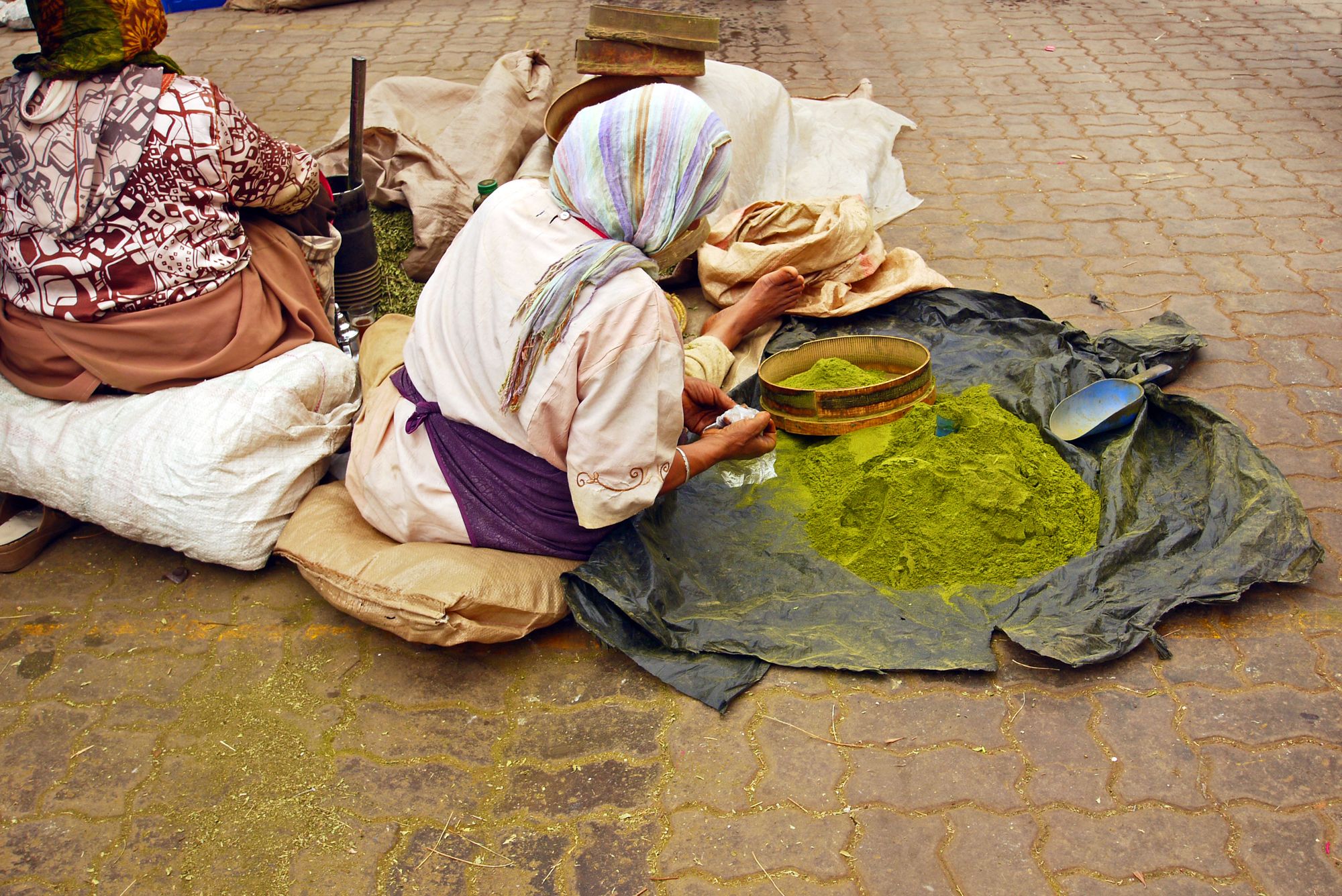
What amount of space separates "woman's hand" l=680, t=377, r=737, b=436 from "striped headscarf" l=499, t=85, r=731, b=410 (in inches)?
27.7

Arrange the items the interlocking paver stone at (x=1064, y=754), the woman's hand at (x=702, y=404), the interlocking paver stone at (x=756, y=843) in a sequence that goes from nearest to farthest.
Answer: the interlocking paver stone at (x=756, y=843) → the interlocking paver stone at (x=1064, y=754) → the woman's hand at (x=702, y=404)

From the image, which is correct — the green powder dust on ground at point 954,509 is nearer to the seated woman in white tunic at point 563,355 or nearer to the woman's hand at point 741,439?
the woman's hand at point 741,439

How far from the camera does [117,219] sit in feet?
8.96

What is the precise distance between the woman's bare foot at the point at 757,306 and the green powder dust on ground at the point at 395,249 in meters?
1.16

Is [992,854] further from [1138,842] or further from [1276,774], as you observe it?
[1276,774]

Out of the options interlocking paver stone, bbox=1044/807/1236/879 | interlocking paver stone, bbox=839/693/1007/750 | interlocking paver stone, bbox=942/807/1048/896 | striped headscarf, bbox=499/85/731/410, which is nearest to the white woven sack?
striped headscarf, bbox=499/85/731/410

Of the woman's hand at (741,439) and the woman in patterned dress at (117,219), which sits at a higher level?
the woman in patterned dress at (117,219)

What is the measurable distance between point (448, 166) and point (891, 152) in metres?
2.33

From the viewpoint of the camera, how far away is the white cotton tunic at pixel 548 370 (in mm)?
2242

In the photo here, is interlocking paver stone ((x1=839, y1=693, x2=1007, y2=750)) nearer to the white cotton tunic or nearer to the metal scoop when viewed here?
the white cotton tunic

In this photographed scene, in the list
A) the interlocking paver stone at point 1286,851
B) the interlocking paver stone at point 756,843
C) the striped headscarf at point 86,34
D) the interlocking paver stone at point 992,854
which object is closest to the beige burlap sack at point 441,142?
the striped headscarf at point 86,34

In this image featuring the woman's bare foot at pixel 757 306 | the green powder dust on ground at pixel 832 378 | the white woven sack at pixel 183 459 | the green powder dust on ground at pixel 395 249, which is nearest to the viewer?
the white woven sack at pixel 183 459

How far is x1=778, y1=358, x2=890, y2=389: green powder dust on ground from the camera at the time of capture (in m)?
3.20

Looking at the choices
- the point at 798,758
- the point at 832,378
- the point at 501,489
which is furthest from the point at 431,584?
the point at 832,378
